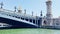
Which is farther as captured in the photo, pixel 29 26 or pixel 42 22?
pixel 42 22

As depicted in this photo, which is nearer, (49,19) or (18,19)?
(18,19)

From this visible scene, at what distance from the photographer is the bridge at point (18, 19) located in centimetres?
2085

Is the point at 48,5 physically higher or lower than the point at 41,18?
higher

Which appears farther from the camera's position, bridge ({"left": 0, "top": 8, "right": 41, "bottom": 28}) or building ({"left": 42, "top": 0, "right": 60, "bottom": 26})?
building ({"left": 42, "top": 0, "right": 60, "bottom": 26})

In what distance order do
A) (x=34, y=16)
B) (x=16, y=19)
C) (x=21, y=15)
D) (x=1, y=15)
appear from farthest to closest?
(x=34, y=16) < (x=21, y=15) < (x=16, y=19) < (x=1, y=15)

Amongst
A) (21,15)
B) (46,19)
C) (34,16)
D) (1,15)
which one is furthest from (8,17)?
(46,19)

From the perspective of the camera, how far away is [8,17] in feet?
67.3

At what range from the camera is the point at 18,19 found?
2173cm

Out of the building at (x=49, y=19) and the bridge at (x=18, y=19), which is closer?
the bridge at (x=18, y=19)

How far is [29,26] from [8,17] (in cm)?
498

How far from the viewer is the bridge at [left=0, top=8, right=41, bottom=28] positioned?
68.4 feet

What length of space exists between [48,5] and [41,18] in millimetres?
3349

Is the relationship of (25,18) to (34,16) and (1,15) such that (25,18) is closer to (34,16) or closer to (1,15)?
(34,16)

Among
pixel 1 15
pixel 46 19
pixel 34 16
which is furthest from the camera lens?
pixel 46 19
